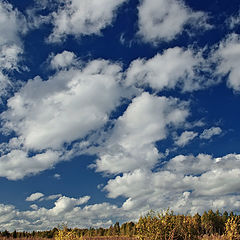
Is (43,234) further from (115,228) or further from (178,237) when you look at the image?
(178,237)

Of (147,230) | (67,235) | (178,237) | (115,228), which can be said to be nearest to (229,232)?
(178,237)

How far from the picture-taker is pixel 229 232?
2156 centimetres

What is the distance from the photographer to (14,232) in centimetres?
7750

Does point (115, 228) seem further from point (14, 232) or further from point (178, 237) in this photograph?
point (178, 237)

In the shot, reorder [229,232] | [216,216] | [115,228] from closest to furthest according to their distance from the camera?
[229,232] → [216,216] → [115,228]

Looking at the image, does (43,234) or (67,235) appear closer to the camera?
(67,235)

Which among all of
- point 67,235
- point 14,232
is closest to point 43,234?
point 14,232

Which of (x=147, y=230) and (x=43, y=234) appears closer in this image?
(x=147, y=230)

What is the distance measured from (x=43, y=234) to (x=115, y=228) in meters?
26.1

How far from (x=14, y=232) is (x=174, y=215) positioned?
70.3m

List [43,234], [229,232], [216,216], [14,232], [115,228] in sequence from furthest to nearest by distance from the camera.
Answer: [115,228] → [216,216] → [43,234] → [14,232] → [229,232]

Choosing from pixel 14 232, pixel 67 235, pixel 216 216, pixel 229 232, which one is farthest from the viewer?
pixel 216 216

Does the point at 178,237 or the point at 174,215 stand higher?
the point at 174,215

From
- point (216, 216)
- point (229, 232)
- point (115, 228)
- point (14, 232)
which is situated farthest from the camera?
point (115, 228)
